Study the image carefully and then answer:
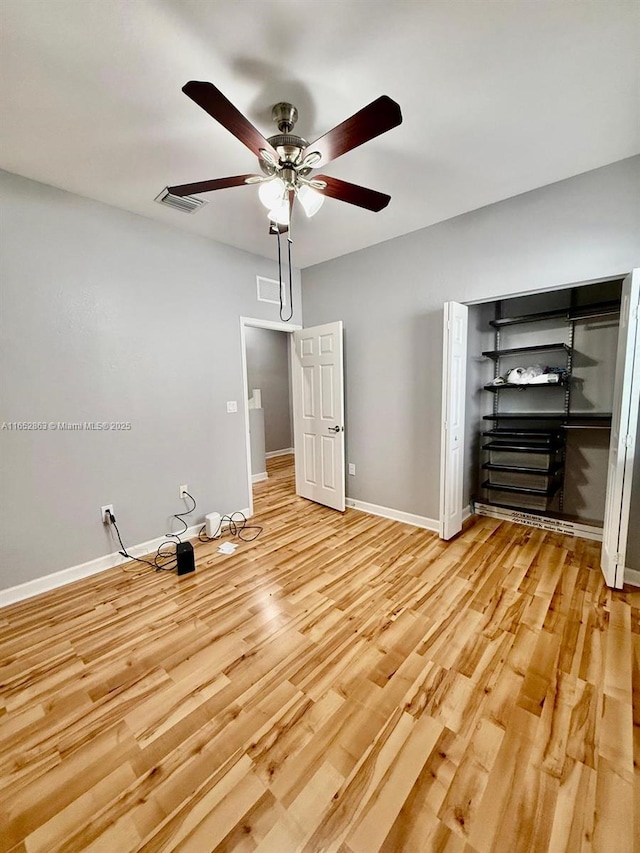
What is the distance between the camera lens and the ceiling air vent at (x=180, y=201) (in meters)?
2.35

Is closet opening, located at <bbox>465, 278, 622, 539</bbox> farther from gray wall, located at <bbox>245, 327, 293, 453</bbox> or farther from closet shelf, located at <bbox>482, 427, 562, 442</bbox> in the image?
gray wall, located at <bbox>245, 327, 293, 453</bbox>

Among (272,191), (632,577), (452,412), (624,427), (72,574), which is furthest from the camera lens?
(452,412)

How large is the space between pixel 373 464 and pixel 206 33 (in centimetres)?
316

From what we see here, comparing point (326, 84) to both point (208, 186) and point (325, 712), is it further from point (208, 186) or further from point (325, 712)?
point (325, 712)

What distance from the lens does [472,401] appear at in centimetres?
331

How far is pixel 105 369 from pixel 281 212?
5.76 ft

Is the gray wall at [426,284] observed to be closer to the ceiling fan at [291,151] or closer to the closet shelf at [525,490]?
the closet shelf at [525,490]

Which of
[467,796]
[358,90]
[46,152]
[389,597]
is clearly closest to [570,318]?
[358,90]

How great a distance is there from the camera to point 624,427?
205 centimetres

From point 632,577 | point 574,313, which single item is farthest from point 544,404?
point 632,577

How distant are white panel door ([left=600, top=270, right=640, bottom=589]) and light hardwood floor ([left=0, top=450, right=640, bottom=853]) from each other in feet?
1.11

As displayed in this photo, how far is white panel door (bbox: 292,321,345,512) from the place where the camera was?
3508mm

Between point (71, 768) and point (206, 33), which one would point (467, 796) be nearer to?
point (71, 768)

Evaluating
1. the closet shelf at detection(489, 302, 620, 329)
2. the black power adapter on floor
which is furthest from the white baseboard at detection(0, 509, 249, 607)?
the closet shelf at detection(489, 302, 620, 329)
